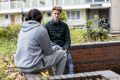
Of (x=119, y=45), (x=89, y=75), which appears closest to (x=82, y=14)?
(x=119, y=45)

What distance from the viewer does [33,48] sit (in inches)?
278

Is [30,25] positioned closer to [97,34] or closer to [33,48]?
[33,48]

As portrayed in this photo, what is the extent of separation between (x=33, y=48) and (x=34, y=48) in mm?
17

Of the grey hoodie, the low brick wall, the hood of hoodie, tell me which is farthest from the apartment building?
the grey hoodie

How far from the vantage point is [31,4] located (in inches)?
2319

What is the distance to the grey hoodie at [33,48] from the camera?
7.04 metres

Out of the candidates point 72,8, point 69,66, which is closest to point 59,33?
point 69,66

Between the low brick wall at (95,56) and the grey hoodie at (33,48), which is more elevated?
the grey hoodie at (33,48)

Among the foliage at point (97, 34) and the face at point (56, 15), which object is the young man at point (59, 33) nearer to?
the face at point (56, 15)

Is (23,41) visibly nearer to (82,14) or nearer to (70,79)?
(70,79)

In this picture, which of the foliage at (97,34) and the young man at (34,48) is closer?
the young man at (34,48)

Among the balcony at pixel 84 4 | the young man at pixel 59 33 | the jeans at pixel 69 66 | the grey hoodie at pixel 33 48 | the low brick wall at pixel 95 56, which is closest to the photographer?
the grey hoodie at pixel 33 48

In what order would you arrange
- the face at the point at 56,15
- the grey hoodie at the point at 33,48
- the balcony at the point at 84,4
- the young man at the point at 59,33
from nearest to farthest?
1. the grey hoodie at the point at 33,48
2. the face at the point at 56,15
3. the young man at the point at 59,33
4. the balcony at the point at 84,4

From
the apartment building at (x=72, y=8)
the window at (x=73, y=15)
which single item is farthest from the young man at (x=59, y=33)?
the window at (x=73, y=15)
